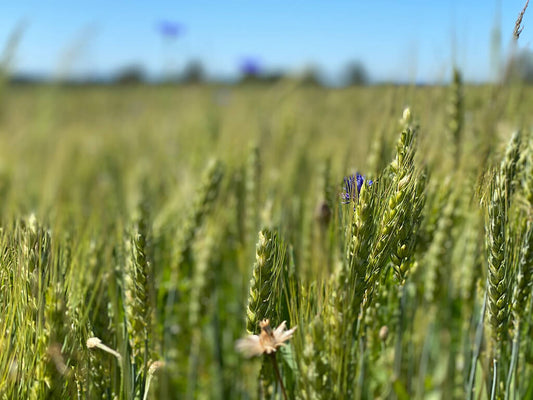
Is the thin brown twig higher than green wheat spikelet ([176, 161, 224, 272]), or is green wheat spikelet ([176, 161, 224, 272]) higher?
the thin brown twig

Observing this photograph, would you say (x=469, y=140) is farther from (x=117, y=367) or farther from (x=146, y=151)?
(x=146, y=151)

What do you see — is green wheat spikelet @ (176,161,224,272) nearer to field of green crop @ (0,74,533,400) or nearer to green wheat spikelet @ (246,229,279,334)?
field of green crop @ (0,74,533,400)

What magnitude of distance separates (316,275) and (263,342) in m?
0.18

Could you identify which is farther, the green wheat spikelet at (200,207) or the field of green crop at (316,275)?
the green wheat spikelet at (200,207)

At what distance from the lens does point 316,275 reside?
74cm

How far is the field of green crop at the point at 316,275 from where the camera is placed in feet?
2.00

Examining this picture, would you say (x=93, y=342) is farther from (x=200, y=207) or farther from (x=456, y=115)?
(x=456, y=115)

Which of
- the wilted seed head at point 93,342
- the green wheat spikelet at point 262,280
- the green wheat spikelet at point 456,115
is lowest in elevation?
the wilted seed head at point 93,342

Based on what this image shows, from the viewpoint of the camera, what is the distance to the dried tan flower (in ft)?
1.89

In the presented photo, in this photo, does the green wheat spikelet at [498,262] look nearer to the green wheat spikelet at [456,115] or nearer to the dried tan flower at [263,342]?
the dried tan flower at [263,342]

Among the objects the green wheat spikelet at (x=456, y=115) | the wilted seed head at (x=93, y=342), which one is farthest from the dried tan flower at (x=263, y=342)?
the green wheat spikelet at (x=456, y=115)

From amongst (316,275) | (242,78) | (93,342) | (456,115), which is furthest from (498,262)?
(242,78)

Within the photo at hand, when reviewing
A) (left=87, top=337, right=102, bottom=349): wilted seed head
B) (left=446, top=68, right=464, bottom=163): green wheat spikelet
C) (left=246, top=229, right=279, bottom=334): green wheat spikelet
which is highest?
(left=446, top=68, right=464, bottom=163): green wheat spikelet

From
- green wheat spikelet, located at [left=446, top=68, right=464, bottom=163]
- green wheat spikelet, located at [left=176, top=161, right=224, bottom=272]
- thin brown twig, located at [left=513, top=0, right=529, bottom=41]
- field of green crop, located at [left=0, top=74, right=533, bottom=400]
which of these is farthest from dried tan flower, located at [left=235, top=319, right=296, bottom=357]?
green wheat spikelet, located at [left=446, top=68, right=464, bottom=163]
